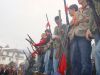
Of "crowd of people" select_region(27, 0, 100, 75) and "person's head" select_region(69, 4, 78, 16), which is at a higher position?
"person's head" select_region(69, 4, 78, 16)

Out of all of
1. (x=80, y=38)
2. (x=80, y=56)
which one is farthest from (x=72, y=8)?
(x=80, y=56)

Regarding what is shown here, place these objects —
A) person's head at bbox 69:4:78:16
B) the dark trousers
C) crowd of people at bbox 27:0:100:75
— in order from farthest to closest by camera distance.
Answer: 1. person's head at bbox 69:4:78:16
2. the dark trousers
3. crowd of people at bbox 27:0:100:75

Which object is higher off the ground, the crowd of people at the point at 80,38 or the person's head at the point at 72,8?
the person's head at the point at 72,8

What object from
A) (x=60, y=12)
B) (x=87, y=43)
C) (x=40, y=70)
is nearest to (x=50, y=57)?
(x=60, y=12)

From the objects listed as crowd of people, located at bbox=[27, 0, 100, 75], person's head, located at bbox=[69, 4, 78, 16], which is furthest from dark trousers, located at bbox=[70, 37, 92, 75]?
person's head, located at bbox=[69, 4, 78, 16]

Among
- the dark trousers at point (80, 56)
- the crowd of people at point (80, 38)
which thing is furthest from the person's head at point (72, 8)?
the dark trousers at point (80, 56)

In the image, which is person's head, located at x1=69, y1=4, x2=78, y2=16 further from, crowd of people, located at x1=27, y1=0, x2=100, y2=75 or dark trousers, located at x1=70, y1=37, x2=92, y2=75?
dark trousers, located at x1=70, y1=37, x2=92, y2=75

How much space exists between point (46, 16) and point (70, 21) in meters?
5.33

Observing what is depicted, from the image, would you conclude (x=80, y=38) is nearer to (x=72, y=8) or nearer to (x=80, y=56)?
(x=80, y=56)

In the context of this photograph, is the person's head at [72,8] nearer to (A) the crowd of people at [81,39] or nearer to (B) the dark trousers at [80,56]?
(A) the crowd of people at [81,39]

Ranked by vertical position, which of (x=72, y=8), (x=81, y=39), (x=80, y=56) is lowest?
(x=80, y=56)

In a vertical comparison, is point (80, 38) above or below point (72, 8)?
below

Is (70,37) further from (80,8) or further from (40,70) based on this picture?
(40,70)

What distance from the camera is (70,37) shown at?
6.88 meters
